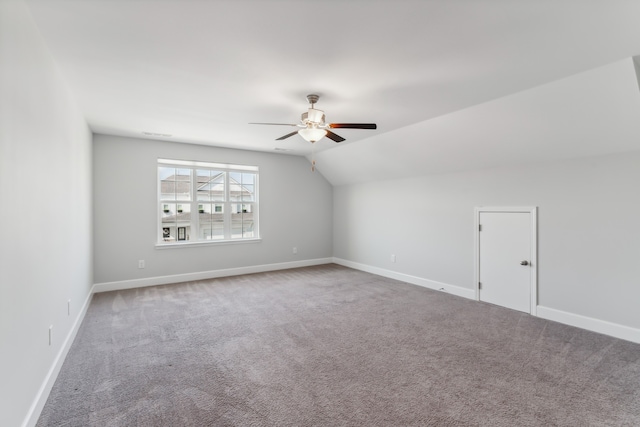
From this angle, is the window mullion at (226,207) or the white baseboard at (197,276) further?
the window mullion at (226,207)

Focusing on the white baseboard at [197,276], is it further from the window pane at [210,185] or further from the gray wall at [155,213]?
the window pane at [210,185]

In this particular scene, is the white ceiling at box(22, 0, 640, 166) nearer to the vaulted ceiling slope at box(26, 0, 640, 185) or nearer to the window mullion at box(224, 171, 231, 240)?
the vaulted ceiling slope at box(26, 0, 640, 185)

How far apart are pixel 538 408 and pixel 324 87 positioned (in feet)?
10.1

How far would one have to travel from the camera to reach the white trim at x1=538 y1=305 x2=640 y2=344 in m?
3.09

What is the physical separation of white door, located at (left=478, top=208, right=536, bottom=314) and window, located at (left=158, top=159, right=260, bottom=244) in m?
4.23

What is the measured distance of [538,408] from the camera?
6.75ft

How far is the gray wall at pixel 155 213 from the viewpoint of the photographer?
4.90m

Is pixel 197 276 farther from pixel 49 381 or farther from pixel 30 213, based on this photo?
pixel 30 213

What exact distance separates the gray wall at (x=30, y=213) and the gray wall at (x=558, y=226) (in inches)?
189

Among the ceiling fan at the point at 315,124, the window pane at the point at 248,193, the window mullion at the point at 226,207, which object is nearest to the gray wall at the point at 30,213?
the ceiling fan at the point at 315,124

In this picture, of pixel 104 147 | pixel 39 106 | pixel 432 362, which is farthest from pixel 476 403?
pixel 104 147

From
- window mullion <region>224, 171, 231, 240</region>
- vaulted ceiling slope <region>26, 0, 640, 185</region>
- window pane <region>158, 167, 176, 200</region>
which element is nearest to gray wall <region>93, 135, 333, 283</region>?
window pane <region>158, 167, 176, 200</region>

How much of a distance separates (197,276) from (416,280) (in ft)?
13.0

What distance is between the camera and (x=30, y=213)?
1949mm
